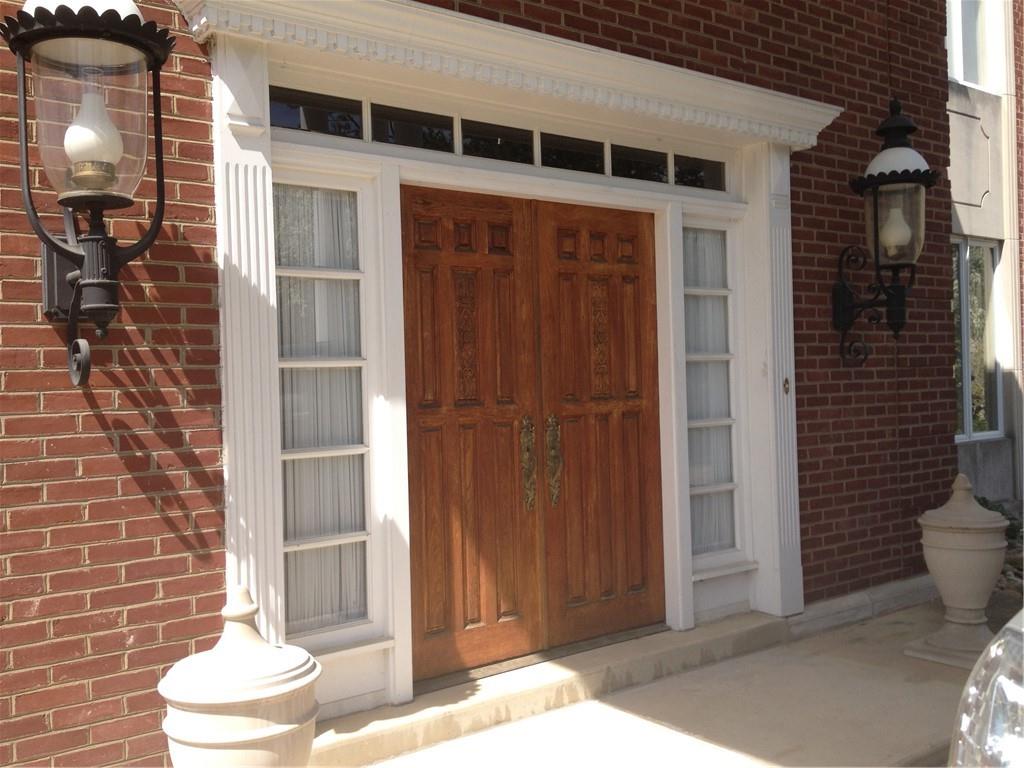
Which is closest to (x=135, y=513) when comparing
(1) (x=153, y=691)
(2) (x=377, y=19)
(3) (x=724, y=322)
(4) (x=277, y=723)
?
(1) (x=153, y=691)

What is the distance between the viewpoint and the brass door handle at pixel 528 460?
4.34 m

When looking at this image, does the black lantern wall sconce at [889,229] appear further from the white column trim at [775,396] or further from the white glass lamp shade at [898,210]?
the white column trim at [775,396]

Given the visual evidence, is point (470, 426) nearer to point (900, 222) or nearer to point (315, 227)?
point (315, 227)

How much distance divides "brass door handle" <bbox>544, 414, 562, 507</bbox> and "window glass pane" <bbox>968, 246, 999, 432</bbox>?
21.3 ft

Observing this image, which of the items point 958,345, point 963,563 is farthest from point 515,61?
point 958,345

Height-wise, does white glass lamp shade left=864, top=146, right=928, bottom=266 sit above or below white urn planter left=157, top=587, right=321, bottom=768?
above

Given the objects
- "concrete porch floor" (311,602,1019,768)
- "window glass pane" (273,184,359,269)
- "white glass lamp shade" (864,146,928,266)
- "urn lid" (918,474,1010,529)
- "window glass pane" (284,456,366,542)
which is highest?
"white glass lamp shade" (864,146,928,266)

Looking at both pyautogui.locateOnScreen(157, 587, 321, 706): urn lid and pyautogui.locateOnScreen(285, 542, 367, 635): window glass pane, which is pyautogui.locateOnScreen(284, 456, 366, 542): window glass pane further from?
pyautogui.locateOnScreen(157, 587, 321, 706): urn lid

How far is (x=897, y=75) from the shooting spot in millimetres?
5922

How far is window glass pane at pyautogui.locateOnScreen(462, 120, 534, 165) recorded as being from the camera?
4.20m

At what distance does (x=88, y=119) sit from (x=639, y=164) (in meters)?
2.86

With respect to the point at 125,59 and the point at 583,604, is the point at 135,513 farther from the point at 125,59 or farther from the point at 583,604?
the point at 583,604

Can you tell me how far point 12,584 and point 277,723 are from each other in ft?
3.39

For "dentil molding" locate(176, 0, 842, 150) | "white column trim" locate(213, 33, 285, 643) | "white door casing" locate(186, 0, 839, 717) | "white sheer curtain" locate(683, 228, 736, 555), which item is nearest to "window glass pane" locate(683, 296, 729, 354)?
"white sheer curtain" locate(683, 228, 736, 555)
